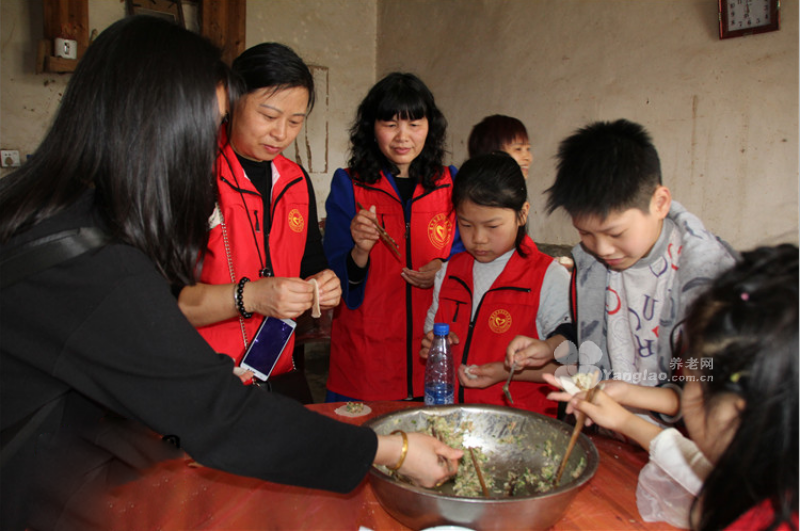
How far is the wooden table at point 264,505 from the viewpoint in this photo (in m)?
1.21

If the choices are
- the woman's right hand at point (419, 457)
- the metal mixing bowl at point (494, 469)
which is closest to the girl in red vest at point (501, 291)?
the metal mixing bowl at point (494, 469)

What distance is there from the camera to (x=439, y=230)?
2.49 m

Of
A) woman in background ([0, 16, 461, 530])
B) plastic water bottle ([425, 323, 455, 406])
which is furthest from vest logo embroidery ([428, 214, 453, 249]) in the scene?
woman in background ([0, 16, 461, 530])

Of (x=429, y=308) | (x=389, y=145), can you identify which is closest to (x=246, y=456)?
(x=429, y=308)

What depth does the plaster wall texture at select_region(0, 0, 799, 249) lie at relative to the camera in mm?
2865

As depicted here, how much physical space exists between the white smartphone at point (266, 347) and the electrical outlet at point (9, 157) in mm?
4151

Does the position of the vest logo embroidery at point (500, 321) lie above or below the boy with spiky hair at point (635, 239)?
below

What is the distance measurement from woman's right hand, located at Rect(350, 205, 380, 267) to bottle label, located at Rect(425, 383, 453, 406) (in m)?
0.65

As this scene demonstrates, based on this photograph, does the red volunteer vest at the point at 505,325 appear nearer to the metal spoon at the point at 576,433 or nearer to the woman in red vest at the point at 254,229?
the woman in red vest at the point at 254,229

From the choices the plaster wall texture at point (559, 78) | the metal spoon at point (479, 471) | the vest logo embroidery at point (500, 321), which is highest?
the plaster wall texture at point (559, 78)

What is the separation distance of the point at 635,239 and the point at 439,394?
2.66 feet

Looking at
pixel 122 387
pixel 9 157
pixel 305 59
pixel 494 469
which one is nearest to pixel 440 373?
pixel 494 469

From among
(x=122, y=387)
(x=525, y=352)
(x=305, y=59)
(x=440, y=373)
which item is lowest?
(x=440, y=373)

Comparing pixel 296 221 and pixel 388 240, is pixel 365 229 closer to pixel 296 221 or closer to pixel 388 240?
pixel 388 240
